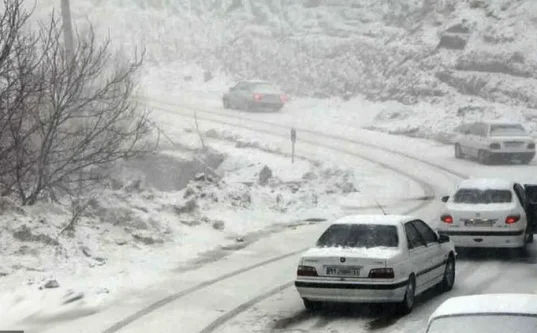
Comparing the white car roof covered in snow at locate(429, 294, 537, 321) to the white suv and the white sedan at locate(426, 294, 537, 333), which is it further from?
the white suv

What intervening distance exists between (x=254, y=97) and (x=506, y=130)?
14891mm

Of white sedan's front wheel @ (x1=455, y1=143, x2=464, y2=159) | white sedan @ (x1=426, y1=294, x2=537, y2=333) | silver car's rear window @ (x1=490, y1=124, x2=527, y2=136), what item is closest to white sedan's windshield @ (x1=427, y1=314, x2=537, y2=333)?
white sedan @ (x1=426, y1=294, x2=537, y2=333)

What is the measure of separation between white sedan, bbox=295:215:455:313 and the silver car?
29.8m

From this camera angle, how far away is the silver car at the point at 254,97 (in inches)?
1704

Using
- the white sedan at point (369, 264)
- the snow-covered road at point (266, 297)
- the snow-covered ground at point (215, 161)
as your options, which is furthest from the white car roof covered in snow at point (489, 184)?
the snow-covered ground at point (215, 161)

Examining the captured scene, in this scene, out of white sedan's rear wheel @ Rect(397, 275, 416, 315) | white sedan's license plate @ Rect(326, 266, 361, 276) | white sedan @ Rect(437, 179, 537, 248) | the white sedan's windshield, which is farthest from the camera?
white sedan @ Rect(437, 179, 537, 248)

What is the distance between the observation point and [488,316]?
23.7 feet

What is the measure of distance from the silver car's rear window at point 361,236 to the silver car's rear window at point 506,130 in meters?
19.4

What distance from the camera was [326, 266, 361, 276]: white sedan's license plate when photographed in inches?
485

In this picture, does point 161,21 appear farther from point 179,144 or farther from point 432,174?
point 432,174

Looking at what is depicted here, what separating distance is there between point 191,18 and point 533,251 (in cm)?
4469

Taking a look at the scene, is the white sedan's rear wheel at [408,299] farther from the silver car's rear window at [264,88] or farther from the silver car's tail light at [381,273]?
the silver car's rear window at [264,88]

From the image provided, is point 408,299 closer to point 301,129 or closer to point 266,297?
point 266,297

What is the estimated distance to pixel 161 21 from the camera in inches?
2352
